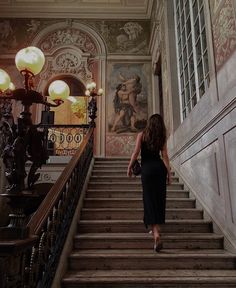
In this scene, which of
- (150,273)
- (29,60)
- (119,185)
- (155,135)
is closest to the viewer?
(29,60)

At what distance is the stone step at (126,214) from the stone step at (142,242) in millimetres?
648

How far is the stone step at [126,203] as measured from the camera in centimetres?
464

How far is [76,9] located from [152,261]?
10461 mm

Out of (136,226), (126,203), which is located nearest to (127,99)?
(126,203)

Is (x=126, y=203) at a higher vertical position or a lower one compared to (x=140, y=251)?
higher

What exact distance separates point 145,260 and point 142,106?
784 cm

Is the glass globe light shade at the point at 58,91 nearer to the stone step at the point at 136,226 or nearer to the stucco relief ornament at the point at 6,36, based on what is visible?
the stone step at the point at 136,226

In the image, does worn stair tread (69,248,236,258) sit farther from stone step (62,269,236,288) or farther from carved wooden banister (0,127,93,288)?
carved wooden banister (0,127,93,288)

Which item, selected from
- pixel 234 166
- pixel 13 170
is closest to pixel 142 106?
pixel 234 166

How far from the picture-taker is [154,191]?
3.36 m

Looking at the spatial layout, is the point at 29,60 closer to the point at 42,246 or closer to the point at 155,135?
the point at 155,135

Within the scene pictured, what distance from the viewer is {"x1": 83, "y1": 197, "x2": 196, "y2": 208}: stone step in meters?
A: 4.64

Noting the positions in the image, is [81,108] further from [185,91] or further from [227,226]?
[227,226]

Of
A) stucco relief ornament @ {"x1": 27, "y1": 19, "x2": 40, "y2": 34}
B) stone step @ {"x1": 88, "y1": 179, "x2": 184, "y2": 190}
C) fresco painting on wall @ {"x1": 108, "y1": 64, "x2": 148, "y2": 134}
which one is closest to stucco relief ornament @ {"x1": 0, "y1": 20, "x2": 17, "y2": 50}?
stucco relief ornament @ {"x1": 27, "y1": 19, "x2": 40, "y2": 34}
